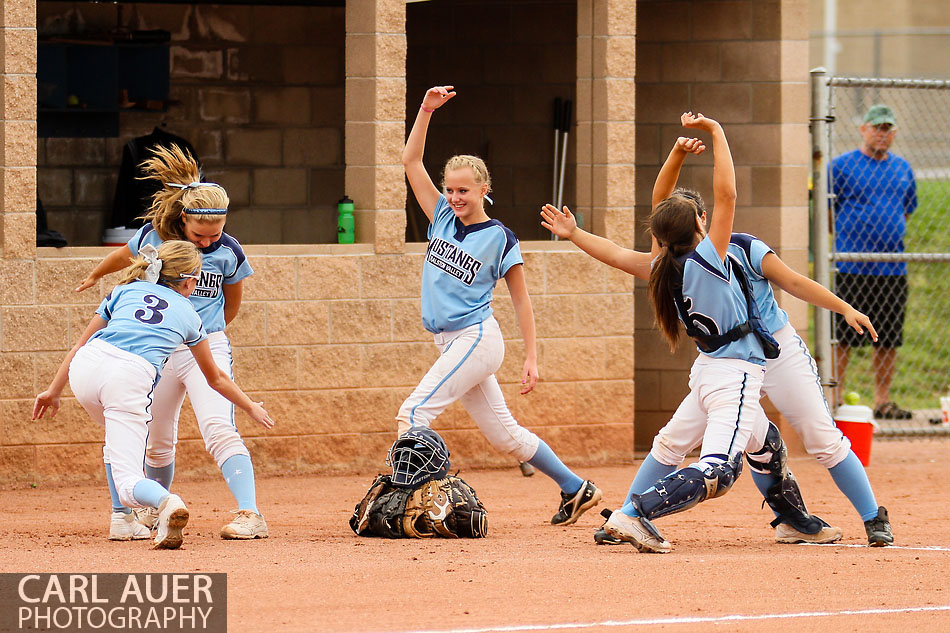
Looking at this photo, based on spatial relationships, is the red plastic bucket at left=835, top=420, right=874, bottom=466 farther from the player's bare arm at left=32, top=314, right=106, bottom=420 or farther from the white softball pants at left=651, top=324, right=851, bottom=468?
the player's bare arm at left=32, top=314, right=106, bottom=420

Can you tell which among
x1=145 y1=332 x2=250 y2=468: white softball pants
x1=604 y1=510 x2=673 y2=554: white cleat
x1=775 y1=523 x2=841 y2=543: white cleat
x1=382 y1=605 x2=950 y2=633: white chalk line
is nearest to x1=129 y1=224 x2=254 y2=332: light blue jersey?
x1=145 y1=332 x2=250 y2=468: white softball pants

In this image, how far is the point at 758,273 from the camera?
246 inches

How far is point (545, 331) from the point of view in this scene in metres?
9.38

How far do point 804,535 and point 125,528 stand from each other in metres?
3.16

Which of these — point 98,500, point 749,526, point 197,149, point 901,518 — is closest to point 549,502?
point 749,526

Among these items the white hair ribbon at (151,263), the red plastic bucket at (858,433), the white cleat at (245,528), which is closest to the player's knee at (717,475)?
the white cleat at (245,528)

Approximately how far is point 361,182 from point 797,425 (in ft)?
12.2

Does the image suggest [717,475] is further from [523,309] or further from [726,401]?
[523,309]

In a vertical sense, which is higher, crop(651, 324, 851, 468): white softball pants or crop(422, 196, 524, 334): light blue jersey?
crop(422, 196, 524, 334): light blue jersey

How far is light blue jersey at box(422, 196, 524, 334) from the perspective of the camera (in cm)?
673

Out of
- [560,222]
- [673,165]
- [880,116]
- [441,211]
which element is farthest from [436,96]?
[880,116]

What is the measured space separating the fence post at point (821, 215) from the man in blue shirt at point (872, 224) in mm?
437

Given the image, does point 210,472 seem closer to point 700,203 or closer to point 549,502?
point 549,502

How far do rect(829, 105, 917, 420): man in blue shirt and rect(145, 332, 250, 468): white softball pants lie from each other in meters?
5.35
